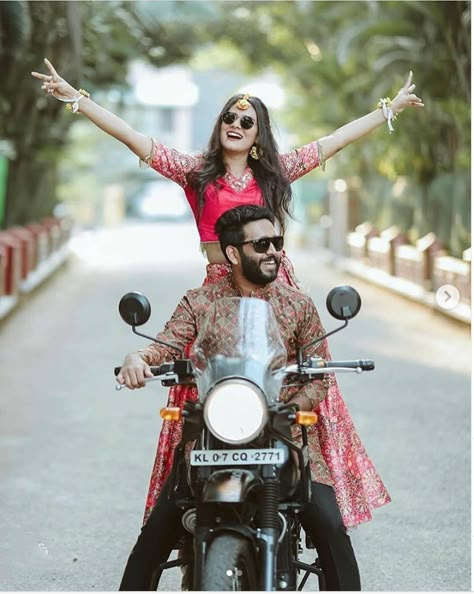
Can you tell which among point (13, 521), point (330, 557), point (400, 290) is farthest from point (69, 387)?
point (400, 290)

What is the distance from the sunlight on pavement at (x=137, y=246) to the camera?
26.1 metres

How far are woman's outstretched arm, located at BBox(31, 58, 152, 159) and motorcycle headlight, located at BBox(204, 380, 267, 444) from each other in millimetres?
1488

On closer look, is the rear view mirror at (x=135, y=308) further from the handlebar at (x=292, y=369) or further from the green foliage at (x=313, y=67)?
the green foliage at (x=313, y=67)

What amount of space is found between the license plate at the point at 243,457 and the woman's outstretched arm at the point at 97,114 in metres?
1.48

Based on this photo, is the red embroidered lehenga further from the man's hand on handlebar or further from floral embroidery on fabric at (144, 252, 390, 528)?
the man's hand on handlebar

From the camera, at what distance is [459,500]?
6617mm

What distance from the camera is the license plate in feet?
10.5

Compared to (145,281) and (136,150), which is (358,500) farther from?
(145,281)

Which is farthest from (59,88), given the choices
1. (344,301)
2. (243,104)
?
(344,301)

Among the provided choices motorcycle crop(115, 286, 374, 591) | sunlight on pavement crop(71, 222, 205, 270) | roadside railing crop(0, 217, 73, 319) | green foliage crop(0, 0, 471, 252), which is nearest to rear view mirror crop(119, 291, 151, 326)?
motorcycle crop(115, 286, 374, 591)

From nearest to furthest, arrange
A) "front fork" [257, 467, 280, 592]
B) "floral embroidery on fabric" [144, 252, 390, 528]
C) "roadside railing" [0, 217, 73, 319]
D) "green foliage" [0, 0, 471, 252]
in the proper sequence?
1. "front fork" [257, 467, 280, 592]
2. "floral embroidery on fabric" [144, 252, 390, 528]
3. "roadside railing" [0, 217, 73, 319]
4. "green foliage" [0, 0, 471, 252]

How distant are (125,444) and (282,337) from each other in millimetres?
4445

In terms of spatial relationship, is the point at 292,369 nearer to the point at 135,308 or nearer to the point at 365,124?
the point at 135,308

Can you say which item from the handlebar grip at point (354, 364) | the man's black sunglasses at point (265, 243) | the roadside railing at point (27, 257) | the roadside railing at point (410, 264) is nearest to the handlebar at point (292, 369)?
the handlebar grip at point (354, 364)
